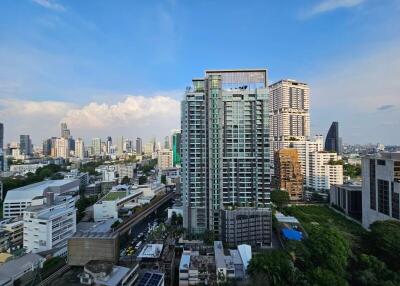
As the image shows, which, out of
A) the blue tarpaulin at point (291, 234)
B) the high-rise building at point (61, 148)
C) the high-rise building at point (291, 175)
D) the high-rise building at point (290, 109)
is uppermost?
the high-rise building at point (290, 109)

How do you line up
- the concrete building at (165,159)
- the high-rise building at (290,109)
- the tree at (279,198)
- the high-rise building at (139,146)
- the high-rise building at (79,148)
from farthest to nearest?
the high-rise building at (139,146) < the high-rise building at (79,148) < the concrete building at (165,159) < the high-rise building at (290,109) < the tree at (279,198)

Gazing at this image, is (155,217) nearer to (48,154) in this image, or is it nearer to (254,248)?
(254,248)

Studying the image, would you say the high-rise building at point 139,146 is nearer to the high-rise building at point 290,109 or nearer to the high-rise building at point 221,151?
the high-rise building at point 290,109

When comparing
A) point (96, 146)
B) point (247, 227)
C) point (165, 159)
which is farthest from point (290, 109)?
point (96, 146)

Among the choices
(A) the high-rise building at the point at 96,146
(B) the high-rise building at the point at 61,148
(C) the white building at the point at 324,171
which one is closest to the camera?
(C) the white building at the point at 324,171

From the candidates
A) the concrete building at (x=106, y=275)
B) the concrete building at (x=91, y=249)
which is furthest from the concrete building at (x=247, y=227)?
the concrete building at (x=106, y=275)

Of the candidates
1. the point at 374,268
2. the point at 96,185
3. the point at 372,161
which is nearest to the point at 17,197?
the point at 96,185
